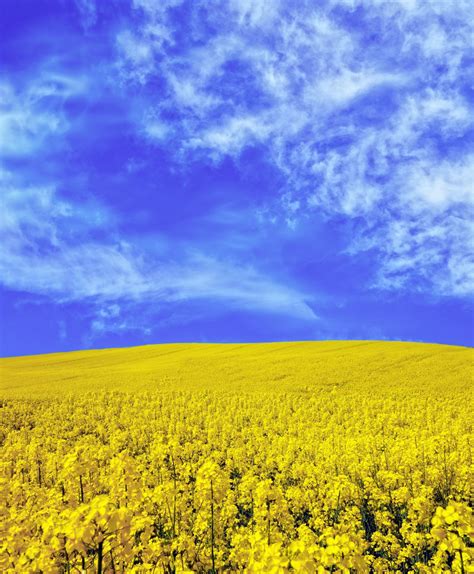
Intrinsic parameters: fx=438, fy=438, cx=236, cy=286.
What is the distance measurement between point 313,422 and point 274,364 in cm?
1577

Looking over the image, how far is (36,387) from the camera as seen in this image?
29.8m

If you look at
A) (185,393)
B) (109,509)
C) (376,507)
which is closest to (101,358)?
(185,393)

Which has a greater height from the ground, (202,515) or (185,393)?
(185,393)

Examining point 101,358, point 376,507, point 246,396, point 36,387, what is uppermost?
point 101,358

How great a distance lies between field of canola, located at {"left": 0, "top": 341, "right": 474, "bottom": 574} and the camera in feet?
15.0

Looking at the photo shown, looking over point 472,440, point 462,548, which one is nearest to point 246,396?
point 472,440

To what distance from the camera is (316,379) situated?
2844 cm

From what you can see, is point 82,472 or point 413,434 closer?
point 82,472

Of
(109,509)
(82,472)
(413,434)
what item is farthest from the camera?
(413,434)

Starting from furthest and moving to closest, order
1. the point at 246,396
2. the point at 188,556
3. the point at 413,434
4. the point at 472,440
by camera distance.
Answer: the point at 246,396
the point at 413,434
the point at 472,440
the point at 188,556

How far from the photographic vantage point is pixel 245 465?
12.6 meters

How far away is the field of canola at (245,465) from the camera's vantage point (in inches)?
180

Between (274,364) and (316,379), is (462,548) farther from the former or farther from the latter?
(274,364)

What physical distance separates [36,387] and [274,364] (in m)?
17.3
